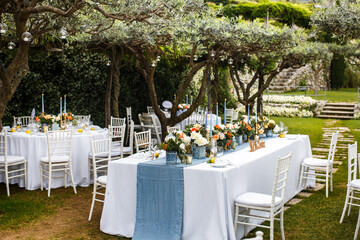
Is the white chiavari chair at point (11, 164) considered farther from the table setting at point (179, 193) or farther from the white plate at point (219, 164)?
the white plate at point (219, 164)

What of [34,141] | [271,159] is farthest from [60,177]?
[271,159]

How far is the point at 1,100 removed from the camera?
18.1ft

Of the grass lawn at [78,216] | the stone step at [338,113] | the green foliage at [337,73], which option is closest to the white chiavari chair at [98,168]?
the grass lawn at [78,216]

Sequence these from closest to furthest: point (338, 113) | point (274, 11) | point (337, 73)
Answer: point (338, 113) < point (274, 11) < point (337, 73)

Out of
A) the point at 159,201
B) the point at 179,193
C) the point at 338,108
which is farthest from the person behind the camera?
the point at 338,108

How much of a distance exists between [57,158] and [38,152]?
1.46ft

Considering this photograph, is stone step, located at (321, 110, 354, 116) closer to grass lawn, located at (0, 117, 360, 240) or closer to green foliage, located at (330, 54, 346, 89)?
green foliage, located at (330, 54, 346, 89)

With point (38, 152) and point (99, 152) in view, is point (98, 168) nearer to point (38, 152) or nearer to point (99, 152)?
point (99, 152)

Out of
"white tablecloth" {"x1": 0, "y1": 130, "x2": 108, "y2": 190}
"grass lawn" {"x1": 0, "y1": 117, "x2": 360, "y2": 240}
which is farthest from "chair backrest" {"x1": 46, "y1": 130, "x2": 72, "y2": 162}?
"grass lawn" {"x1": 0, "y1": 117, "x2": 360, "y2": 240}

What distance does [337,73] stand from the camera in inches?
1029

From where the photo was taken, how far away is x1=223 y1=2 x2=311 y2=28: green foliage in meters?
18.8

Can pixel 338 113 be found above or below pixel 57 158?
above

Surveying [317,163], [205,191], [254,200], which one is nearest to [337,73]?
[317,163]

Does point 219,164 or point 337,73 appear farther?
point 337,73
